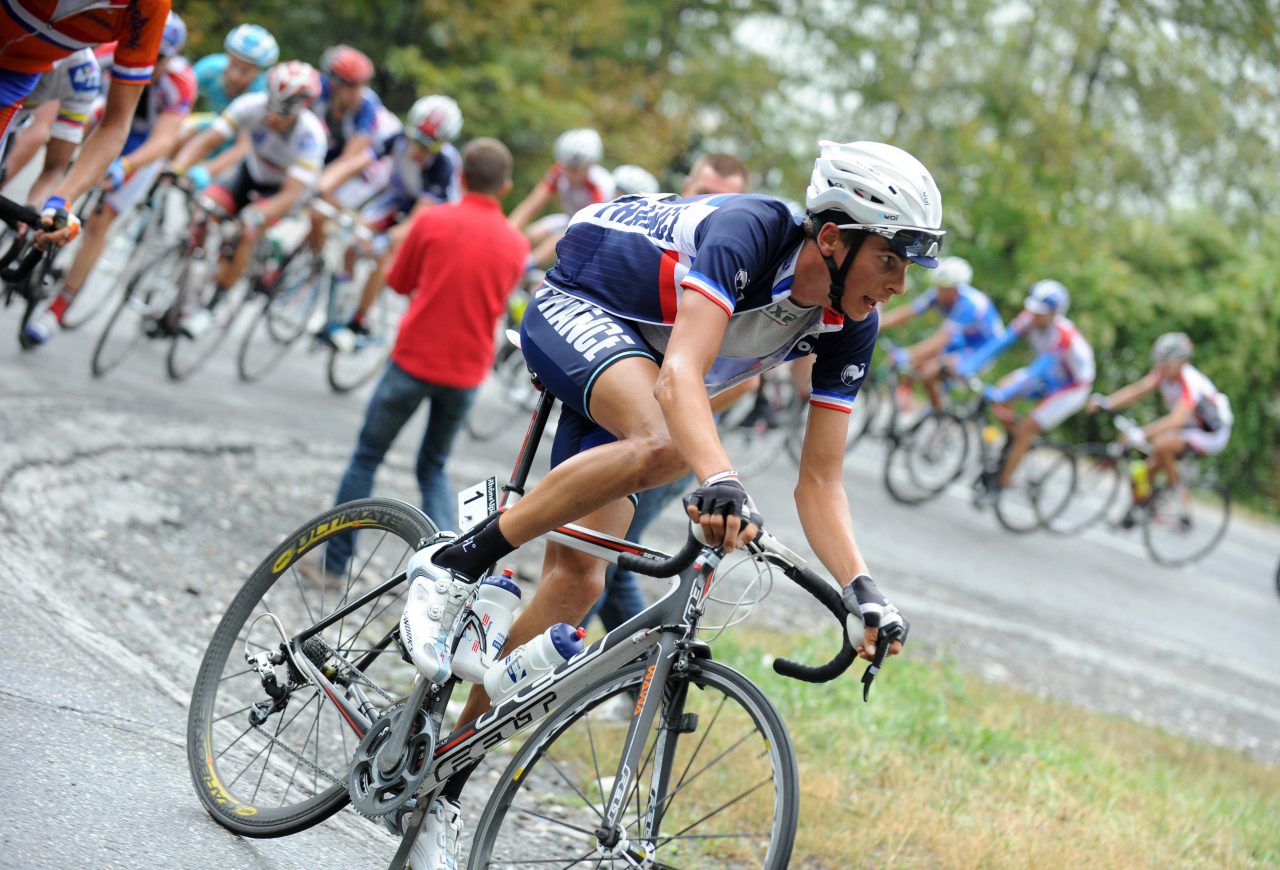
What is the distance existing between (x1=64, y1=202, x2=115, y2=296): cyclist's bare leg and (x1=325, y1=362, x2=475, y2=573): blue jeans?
355cm

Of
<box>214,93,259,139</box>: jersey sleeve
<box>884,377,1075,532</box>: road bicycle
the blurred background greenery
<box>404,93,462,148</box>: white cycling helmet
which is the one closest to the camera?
<box>214,93,259,139</box>: jersey sleeve

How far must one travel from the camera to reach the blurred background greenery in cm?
2173

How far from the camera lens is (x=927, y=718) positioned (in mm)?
5941

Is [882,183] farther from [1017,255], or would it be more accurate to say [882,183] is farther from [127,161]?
[1017,255]

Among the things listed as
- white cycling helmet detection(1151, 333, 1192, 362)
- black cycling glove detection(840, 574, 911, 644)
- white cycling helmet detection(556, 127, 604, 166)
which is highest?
white cycling helmet detection(1151, 333, 1192, 362)

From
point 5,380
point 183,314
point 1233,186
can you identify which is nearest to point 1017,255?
point 1233,186

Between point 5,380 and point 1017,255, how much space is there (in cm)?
1912

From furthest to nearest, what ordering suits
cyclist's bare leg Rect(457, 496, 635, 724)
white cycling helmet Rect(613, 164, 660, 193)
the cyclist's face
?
white cycling helmet Rect(613, 164, 660, 193), the cyclist's face, cyclist's bare leg Rect(457, 496, 635, 724)

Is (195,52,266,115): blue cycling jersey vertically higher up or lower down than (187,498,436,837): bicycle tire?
higher up

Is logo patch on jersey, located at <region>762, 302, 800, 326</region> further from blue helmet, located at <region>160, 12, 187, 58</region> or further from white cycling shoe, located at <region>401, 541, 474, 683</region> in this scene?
blue helmet, located at <region>160, 12, 187, 58</region>

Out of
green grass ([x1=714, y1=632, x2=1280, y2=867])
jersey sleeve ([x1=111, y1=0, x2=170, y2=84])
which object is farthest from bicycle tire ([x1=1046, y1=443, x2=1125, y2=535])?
jersey sleeve ([x1=111, y1=0, x2=170, y2=84])

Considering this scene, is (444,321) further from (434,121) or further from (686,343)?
(434,121)

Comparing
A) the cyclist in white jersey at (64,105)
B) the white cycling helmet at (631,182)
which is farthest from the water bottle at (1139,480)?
the cyclist in white jersey at (64,105)

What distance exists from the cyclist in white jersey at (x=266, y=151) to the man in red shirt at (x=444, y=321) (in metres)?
3.63
